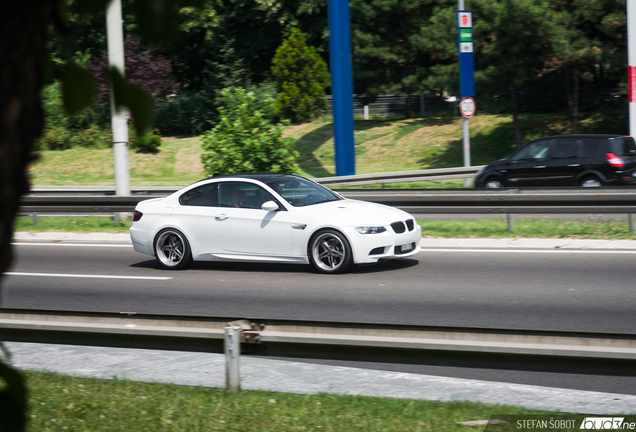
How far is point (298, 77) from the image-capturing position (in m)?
38.3

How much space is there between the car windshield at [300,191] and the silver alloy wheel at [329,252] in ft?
2.37

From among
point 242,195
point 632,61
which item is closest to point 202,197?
point 242,195

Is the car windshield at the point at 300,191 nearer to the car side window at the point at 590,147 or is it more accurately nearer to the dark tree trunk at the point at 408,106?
the car side window at the point at 590,147

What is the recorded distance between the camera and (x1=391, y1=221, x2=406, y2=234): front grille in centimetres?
1050

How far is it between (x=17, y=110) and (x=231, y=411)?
3458 mm

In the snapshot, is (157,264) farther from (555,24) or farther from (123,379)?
(555,24)


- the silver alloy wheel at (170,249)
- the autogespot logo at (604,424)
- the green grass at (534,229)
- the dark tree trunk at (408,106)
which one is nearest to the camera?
the autogespot logo at (604,424)

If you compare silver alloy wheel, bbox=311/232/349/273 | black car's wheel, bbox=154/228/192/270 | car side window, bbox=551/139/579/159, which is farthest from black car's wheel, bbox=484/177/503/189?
black car's wheel, bbox=154/228/192/270

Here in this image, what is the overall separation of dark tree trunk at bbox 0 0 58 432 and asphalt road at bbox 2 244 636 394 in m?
4.76

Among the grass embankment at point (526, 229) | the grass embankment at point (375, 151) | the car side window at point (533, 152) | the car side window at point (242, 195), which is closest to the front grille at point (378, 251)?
the car side window at point (242, 195)

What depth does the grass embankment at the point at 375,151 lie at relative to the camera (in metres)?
31.5

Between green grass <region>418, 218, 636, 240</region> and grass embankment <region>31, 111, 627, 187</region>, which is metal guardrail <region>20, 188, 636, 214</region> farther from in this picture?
grass embankment <region>31, 111, 627, 187</region>

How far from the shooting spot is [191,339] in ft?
13.6

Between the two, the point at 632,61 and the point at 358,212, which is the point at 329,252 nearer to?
the point at 358,212
